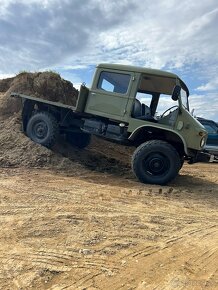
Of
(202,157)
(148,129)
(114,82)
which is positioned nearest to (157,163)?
(148,129)

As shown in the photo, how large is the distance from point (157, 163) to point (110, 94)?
1955 millimetres

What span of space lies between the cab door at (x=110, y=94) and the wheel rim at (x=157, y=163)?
3.87ft

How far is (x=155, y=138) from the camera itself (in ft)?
28.3

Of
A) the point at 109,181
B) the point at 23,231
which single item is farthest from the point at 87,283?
the point at 109,181

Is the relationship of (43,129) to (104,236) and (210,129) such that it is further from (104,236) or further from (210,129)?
(210,129)

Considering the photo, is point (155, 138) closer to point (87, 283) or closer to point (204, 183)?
point (204, 183)

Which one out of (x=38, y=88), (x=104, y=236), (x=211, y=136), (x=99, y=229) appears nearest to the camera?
(x=104, y=236)

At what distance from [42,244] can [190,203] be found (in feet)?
10.8

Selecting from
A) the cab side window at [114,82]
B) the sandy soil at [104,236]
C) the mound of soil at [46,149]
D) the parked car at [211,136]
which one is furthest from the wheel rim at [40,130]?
the parked car at [211,136]

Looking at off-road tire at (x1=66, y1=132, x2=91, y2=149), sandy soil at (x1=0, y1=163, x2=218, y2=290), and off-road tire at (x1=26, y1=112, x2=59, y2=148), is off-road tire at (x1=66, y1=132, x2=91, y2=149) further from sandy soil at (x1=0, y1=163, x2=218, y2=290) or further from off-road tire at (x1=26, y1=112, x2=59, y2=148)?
sandy soil at (x1=0, y1=163, x2=218, y2=290)

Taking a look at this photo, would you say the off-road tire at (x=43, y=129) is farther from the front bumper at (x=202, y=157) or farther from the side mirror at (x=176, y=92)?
the front bumper at (x=202, y=157)

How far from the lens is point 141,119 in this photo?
854cm

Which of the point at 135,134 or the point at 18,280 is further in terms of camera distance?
the point at 135,134

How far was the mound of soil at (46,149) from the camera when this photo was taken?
30.2ft
